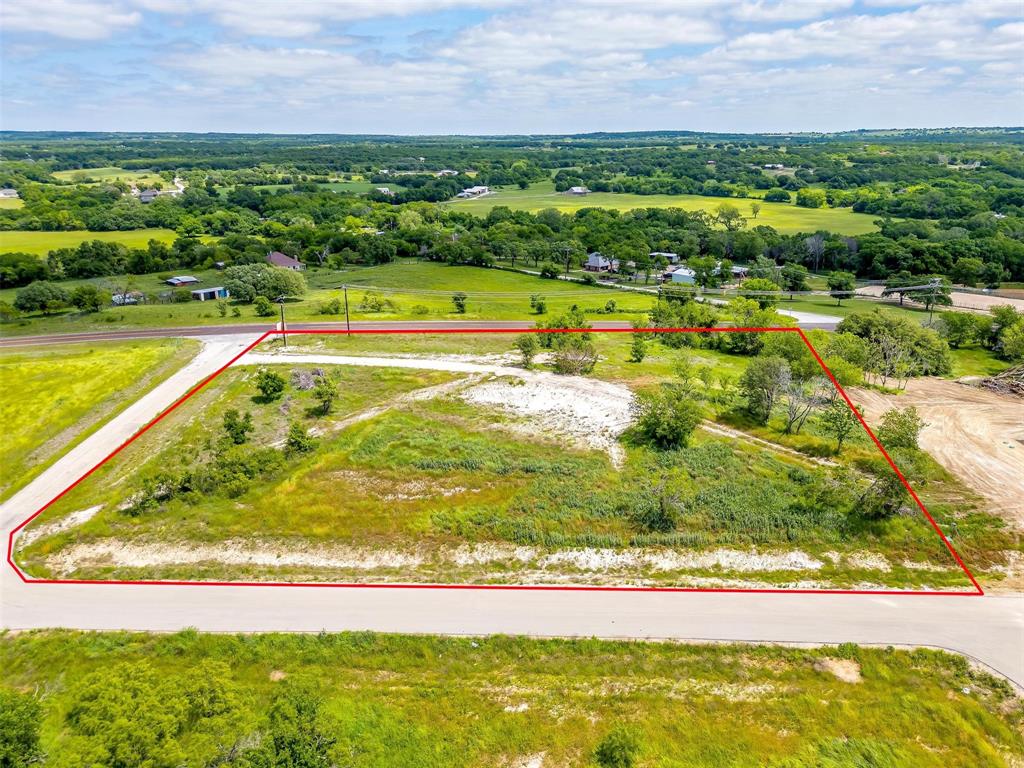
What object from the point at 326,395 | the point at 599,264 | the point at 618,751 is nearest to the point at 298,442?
the point at 326,395

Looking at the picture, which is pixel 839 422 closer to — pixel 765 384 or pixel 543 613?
pixel 765 384

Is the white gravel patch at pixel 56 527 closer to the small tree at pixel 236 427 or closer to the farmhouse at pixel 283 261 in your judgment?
the small tree at pixel 236 427

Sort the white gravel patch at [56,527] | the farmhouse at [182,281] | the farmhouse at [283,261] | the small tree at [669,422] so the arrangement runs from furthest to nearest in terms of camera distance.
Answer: the farmhouse at [283,261]
the farmhouse at [182,281]
the small tree at [669,422]
the white gravel patch at [56,527]

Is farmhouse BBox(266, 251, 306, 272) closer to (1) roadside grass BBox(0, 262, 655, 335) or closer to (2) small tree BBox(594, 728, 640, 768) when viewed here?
(1) roadside grass BBox(0, 262, 655, 335)

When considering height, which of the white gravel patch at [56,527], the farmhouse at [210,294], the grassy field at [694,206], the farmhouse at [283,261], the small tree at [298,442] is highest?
the grassy field at [694,206]

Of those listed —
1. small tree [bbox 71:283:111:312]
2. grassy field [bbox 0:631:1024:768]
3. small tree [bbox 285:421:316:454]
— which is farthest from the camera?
small tree [bbox 71:283:111:312]

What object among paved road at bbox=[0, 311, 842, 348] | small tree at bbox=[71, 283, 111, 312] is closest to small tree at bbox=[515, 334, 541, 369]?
paved road at bbox=[0, 311, 842, 348]

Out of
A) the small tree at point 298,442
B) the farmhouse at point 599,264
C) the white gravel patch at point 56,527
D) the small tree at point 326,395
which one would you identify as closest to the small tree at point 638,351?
the small tree at point 326,395
